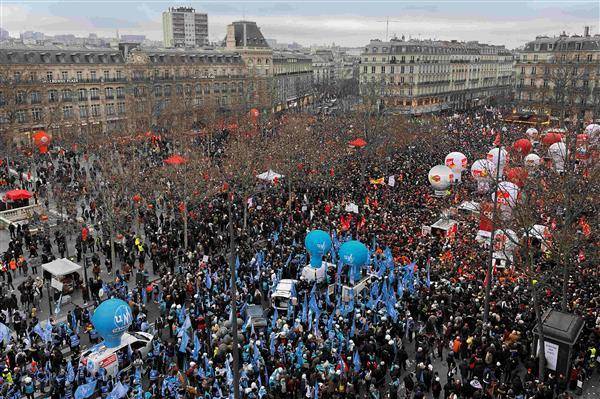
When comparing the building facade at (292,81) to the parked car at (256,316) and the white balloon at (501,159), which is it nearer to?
the white balloon at (501,159)

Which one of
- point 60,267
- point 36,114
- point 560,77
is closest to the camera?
point 60,267

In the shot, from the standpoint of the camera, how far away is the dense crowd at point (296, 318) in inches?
648

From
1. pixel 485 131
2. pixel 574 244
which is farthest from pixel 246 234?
pixel 485 131

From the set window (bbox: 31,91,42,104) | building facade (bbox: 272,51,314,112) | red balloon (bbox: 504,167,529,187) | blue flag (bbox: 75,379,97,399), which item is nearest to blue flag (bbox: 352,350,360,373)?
blue flag (bbox: 75,379,97,399)

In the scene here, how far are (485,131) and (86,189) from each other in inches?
1729

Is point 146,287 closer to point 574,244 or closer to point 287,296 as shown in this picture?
point 287,296

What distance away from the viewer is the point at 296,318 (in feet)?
66.9

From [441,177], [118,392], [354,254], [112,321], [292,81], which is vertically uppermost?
[292,81]

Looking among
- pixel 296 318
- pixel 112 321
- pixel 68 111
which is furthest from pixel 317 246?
pixel 68 111

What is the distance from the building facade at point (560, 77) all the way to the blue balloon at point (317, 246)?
170ft

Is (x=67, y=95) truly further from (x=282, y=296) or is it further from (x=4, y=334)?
(x=282, y=296)

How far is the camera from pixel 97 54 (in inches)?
2739

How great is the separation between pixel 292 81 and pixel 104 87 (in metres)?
50.1

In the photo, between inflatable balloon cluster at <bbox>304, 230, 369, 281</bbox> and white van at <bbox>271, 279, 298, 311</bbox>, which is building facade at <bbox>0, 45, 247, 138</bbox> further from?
white van at <bbox>271, 279, 298, 311</bbox>
